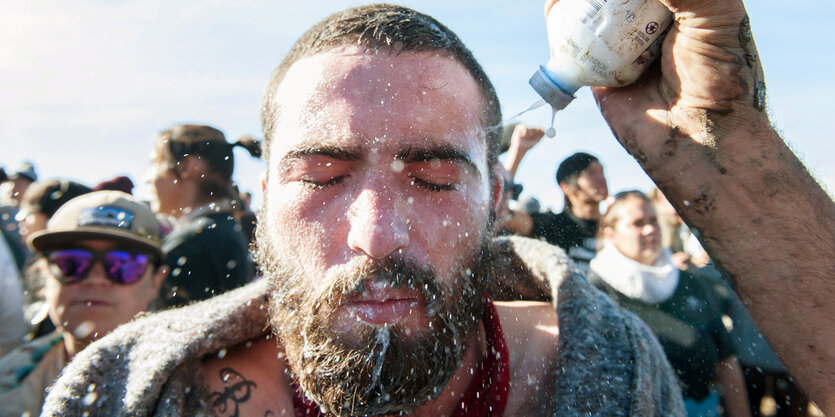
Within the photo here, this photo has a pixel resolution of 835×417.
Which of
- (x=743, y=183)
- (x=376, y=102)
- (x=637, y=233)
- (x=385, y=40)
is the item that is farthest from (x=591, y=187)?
(x=376, y=102)

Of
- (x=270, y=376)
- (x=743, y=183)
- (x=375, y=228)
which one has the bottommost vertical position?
(x=270, y=376)

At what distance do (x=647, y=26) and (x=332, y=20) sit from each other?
113 centimetres

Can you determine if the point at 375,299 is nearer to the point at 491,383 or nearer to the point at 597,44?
the point at 491,383

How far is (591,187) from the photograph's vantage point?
4.42 metres

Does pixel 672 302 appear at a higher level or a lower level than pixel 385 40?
lower

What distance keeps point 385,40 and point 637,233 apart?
279 centimetres

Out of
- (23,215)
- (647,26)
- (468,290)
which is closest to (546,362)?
(468,290)

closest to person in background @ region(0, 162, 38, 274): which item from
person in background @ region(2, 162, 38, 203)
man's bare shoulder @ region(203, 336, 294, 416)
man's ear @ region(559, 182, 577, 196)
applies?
person in background @ region(2, 162, 38, 203)

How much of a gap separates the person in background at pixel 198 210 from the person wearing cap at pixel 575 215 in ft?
6.63

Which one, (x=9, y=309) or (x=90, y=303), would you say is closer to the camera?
(x=90, y=303)

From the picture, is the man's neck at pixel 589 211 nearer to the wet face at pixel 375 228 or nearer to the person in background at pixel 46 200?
the wet face at pixel 375 228

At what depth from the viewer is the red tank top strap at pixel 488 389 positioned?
1.84 metres

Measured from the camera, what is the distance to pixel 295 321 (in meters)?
1.70

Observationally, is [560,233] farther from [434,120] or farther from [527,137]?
[434,120]
